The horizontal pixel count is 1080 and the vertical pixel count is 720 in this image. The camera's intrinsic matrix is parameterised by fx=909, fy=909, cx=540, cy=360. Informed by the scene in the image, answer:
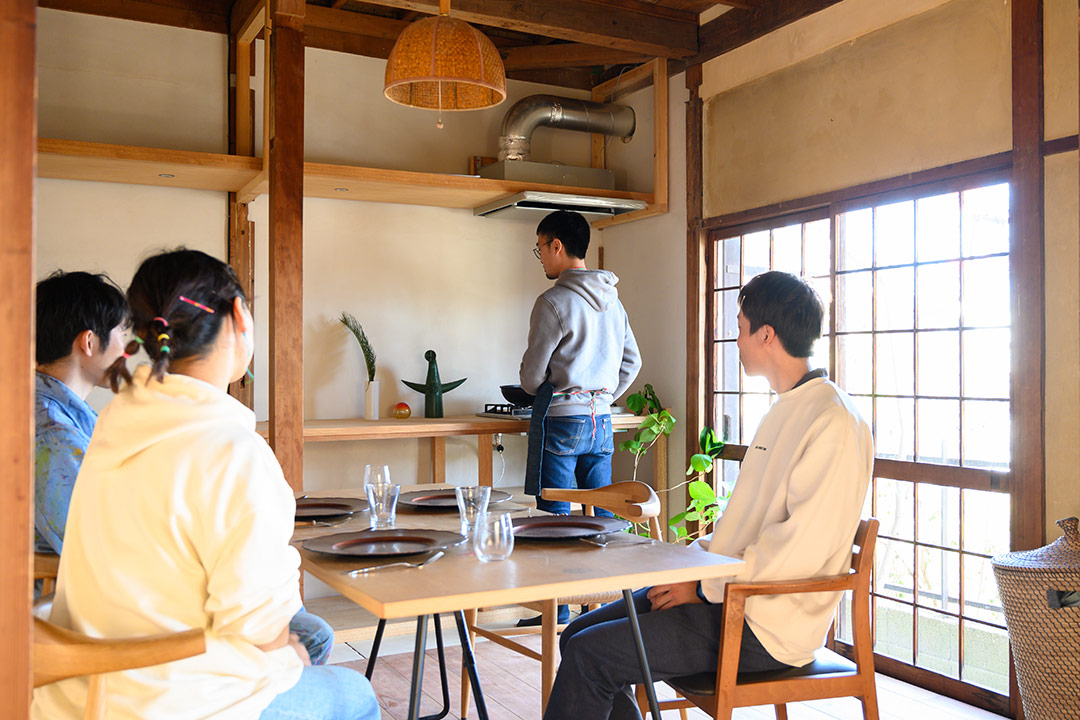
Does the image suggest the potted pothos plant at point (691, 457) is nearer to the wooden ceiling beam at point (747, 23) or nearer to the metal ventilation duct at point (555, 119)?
the metal ventilation duct at point (555, 119)

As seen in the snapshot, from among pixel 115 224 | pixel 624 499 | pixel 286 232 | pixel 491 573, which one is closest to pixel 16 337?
pixel 491 573

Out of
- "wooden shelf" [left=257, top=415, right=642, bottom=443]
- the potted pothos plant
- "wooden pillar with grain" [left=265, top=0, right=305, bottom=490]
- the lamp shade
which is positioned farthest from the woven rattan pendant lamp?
the potted pothos plant

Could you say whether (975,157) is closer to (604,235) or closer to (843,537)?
(843,537)

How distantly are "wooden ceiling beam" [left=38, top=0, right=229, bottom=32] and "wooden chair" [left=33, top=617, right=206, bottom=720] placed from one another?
12.6 feet

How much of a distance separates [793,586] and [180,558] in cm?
120

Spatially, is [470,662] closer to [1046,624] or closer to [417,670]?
[417,670]

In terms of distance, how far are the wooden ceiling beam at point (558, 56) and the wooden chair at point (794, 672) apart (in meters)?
3.63

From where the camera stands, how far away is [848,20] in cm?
362

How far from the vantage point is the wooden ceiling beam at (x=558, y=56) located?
5.01 meters

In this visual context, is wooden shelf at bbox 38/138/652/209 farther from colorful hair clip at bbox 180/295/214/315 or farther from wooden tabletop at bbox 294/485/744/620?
colorful hair clip at bbox 180/295/214/315

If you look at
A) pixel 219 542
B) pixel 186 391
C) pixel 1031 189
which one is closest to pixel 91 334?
pixel 186 391

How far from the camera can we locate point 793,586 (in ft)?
6.19

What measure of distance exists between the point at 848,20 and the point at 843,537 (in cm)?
245

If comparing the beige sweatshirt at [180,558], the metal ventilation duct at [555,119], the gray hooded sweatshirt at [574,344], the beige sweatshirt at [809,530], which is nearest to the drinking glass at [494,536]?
the beige sweatshirt at [180,558]
